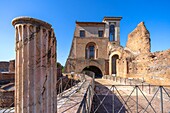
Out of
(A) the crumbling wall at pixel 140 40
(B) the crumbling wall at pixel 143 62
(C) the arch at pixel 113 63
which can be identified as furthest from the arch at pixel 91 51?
(A) the crumbling wall at pixel 140 40

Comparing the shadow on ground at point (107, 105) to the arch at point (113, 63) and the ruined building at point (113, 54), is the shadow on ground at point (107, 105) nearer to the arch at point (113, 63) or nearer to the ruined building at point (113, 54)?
the ruined building at point (113, 54)

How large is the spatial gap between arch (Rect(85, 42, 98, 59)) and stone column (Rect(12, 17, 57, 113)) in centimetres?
2702

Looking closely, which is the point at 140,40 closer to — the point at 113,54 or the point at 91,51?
the point at 113,54

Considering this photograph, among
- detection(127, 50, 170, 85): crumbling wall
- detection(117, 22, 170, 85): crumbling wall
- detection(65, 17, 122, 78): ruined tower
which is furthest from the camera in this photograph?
detection(65, 17, 122, 78): ruined tower

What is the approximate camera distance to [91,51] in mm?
29219

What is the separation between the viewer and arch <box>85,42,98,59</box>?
28.8 m

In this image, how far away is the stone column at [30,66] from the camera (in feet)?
5.42

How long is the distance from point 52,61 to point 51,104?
61cm

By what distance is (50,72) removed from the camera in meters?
1.99

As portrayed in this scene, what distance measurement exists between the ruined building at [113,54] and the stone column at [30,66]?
15.4m

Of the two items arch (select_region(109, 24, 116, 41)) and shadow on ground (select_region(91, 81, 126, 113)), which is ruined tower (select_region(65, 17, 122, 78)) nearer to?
arch (select_region(109, 24, 116, 41))

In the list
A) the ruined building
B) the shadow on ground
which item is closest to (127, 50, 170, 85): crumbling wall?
the ruined building

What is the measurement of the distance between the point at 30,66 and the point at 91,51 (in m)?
27.6

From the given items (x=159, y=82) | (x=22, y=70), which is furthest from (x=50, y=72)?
(x=159, y=82)
